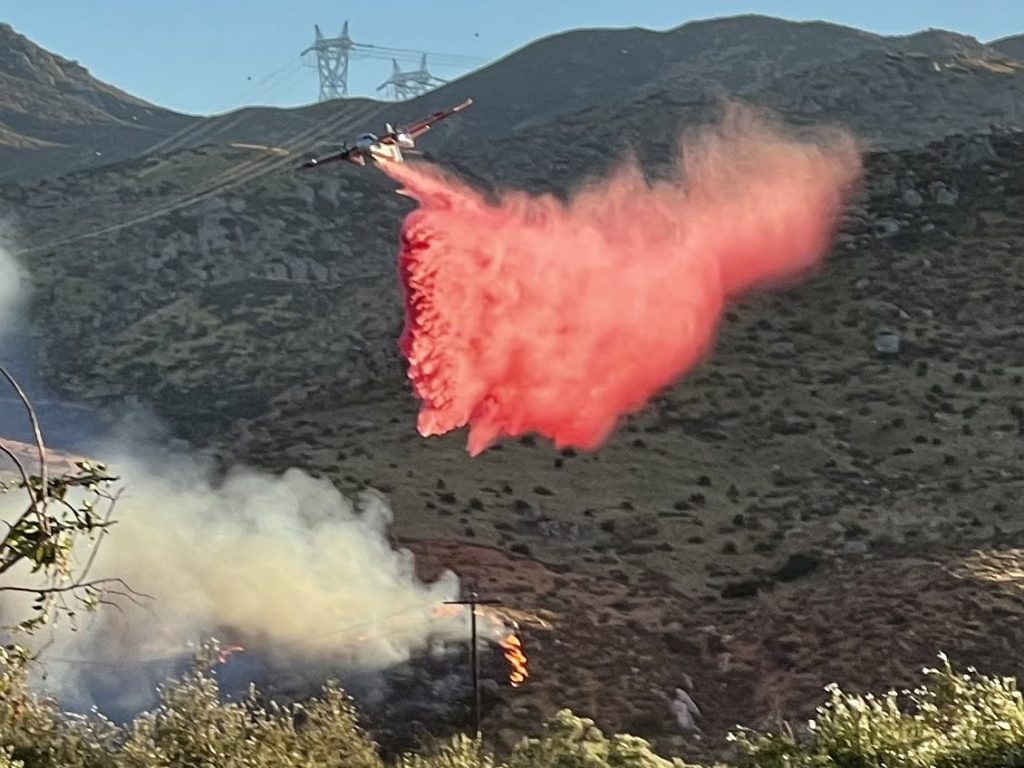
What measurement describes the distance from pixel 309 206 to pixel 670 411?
4072 centimetres

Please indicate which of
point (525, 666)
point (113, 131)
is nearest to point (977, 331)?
point (525, 666)

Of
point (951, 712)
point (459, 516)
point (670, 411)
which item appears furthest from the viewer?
point (670, 411)

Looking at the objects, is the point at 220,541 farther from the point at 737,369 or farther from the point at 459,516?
the point at 737,369

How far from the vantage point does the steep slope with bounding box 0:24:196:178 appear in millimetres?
145000

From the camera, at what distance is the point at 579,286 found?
160 ft

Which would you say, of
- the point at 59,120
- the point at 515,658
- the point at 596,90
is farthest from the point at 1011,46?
the point at 515,658

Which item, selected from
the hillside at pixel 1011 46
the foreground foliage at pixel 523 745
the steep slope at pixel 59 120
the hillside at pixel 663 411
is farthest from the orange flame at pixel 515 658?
the hillside at pixel 1011 46

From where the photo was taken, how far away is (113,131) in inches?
6604

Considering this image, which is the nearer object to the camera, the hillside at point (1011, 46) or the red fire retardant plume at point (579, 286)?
the red fire retardant plume at point (579, 286)

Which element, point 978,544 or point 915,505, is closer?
point 978,544

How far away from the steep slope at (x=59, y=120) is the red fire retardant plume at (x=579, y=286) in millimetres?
91759

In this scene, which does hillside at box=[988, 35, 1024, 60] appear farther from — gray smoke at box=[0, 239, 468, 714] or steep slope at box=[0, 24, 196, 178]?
gray smoke at box=[0, 239, 468, 714]

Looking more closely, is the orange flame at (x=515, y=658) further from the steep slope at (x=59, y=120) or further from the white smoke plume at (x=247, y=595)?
the steep slope at (x=59, y=120)

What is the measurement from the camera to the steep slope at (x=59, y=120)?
145m
